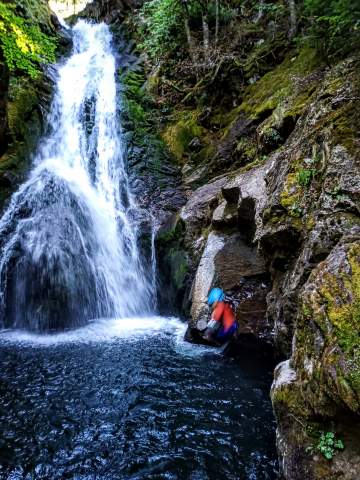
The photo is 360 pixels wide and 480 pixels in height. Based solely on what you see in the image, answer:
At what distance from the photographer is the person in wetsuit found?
6875 millimetres

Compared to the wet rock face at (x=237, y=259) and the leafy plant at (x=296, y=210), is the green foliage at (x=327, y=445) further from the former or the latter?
the wet rock face at (x=237, y=259)

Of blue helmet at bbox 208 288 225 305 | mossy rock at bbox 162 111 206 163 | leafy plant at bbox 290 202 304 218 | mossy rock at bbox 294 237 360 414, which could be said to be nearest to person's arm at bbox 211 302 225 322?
blue helmet at bbox 208 288 225 305

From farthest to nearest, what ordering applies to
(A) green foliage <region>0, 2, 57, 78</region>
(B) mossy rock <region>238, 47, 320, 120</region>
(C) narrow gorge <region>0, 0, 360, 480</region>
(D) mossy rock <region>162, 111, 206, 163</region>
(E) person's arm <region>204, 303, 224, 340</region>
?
(D) mossy rock <region>162, 111, 206, 163</region> < (B) mossy rock <region>238, 47, 320, 120</region> < (A) green foliage <region>0, 2, 57, 78</region> < (E) person's arm <region>204, 303, 224, 340</region> < (C) narrow gorge <region>0, 0, 360, 480</region>

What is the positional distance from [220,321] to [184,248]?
11.1 feet

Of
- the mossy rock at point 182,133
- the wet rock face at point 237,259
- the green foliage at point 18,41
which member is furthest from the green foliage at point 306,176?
the mossy rock at point 182,133

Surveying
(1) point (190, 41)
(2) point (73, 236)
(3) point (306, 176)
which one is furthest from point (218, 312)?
(1) point (190, 41)

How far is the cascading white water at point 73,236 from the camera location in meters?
9.32

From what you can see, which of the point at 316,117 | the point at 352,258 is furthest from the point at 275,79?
the point at 352,258

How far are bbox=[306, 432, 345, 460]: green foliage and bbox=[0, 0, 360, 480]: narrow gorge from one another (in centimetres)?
1

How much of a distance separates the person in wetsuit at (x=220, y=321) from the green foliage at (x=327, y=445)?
3.69m

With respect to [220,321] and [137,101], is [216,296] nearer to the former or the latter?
[220,321]

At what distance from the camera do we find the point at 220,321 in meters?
6.91

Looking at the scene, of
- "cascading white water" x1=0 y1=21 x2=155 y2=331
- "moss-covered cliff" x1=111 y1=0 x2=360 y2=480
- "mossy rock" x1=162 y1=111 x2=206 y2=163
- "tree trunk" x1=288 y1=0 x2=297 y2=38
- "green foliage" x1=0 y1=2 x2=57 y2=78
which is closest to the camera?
"moss-covered cliff" x1=111 y1=0 x2=360 y2=480

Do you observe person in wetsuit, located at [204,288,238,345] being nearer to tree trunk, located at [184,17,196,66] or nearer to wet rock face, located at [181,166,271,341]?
wet rock face, located at [181,166,271,341]
